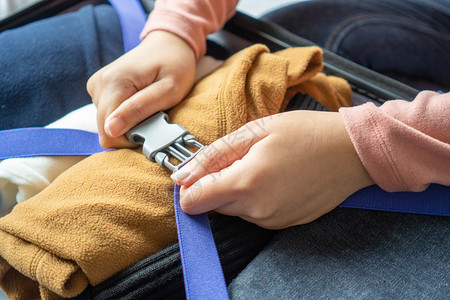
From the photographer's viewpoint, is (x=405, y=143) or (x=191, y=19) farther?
(x=191, y=19)

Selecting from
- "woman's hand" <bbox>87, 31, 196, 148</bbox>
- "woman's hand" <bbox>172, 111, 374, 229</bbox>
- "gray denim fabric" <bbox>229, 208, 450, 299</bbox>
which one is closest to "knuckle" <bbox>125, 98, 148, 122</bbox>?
"woman's hand" <bbox>87, 31, 196, 148</bbox>

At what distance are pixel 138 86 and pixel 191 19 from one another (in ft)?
0.50

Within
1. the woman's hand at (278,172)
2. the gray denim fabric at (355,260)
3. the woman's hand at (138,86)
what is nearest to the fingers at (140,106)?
the woman's hand at (138,86)

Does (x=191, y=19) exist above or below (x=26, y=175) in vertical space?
above

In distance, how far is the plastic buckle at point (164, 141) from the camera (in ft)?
1.34

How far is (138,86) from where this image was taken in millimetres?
478

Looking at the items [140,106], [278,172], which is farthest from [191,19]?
[278,172]

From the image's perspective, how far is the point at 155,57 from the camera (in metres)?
0.49

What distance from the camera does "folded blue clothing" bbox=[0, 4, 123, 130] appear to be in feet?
1.72

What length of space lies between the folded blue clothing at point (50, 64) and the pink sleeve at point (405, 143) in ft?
1.20

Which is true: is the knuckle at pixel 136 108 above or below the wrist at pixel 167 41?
below

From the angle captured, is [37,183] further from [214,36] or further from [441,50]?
[441,50]

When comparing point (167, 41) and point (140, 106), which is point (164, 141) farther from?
point (167, 41)

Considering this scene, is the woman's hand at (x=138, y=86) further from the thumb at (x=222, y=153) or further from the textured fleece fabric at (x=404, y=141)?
the textured fleece fabric at (x=404, y=141)
